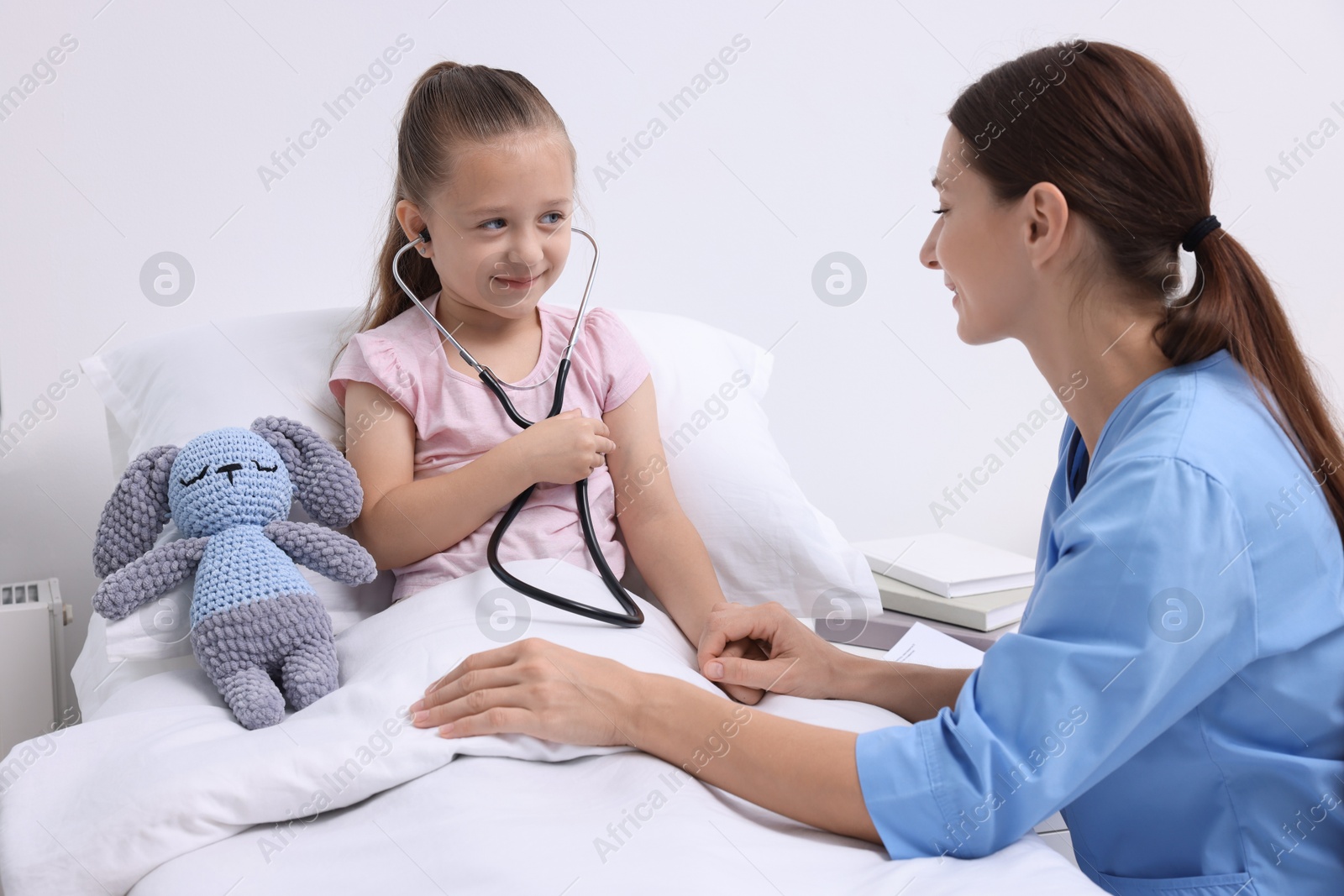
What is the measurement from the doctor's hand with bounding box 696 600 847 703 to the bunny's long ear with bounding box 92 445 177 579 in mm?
613

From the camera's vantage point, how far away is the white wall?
160 centimetres

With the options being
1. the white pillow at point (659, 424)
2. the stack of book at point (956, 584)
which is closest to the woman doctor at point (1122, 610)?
the white pillow at point (659, 424)

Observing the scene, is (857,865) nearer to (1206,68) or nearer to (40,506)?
(40,506)

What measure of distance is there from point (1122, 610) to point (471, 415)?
0.78 meters

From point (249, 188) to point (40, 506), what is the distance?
1.97ft

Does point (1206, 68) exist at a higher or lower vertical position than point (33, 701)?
higher

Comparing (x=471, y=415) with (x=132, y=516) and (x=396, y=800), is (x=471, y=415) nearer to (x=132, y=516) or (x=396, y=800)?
(x=132, y=516)

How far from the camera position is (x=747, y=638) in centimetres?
116

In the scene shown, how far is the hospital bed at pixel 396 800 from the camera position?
0.76 m

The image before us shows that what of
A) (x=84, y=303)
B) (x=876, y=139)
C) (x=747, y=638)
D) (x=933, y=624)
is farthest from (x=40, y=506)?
(x=876, y=139)

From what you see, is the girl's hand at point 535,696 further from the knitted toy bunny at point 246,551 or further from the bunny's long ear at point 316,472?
the bunny's long ear at point 316,472

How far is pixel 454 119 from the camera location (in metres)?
1.21

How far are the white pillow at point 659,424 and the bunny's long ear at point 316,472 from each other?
0.23 feet

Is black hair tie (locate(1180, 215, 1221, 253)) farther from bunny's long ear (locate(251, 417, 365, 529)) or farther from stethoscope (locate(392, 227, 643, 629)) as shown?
bunny's long ear (locate(251, 417, 365, 529))
